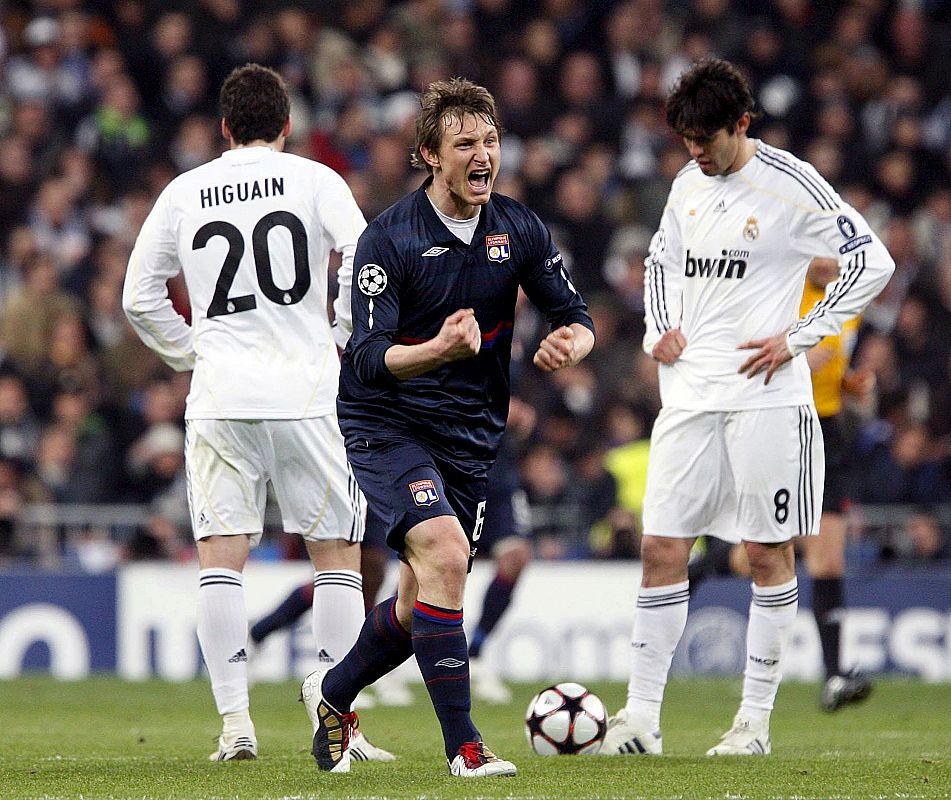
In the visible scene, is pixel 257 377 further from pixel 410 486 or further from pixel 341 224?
pixel 410 486

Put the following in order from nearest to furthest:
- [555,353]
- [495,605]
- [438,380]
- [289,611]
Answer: [555,353], [438,380], [289,611], [495,605]

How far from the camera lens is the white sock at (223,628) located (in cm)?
658

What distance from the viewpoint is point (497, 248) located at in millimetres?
5887

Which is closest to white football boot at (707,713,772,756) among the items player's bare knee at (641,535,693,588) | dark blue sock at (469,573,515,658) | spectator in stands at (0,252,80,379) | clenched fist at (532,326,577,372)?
player's bare knee at (641,535,693,588)

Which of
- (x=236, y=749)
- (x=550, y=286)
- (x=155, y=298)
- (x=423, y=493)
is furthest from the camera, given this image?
(x=155, y=298)

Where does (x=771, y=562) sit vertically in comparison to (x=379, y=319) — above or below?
below

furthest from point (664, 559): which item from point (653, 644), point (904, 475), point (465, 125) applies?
point (904, 475)

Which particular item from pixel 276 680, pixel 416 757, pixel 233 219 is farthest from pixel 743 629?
pixel 233 219

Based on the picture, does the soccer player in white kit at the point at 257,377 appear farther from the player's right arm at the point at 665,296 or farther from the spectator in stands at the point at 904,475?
the spectator in stands at the point at 904,475

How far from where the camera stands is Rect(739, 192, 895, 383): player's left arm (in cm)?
655

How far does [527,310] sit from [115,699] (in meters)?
5.20

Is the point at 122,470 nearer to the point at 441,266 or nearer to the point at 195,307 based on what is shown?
the point at 195,307

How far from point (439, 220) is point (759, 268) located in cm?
154

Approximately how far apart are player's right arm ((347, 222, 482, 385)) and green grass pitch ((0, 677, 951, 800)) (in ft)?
4.33
